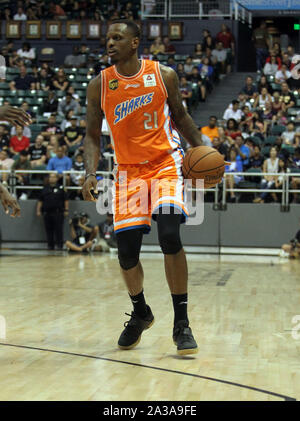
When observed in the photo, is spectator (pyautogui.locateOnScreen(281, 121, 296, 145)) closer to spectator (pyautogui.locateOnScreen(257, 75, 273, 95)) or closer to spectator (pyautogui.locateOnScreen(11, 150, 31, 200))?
spectator (pyautogui.locateOnScreen(257, 75, 273, 95))

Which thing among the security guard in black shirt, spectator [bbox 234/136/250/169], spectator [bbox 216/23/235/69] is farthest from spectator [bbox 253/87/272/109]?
the security guard in black shirt

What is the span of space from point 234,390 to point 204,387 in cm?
17

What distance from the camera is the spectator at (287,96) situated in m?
17.4

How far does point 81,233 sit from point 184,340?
417 inches

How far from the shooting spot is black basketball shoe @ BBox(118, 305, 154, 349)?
4.97 meters

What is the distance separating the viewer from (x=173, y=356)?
4703 millimetres

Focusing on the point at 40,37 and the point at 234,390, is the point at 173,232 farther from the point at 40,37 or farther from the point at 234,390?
the point at 40,37

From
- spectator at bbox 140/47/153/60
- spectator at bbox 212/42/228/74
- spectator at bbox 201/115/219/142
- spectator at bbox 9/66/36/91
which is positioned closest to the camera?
spectator at bbox 201/115/219/142

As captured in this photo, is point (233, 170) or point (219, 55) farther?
point (219, 55)

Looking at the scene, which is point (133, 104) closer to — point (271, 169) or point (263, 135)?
point (271, 169)

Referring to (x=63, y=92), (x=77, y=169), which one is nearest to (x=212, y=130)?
(x=77, y=169)

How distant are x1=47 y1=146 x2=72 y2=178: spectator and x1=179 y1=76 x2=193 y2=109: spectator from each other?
4257 mm

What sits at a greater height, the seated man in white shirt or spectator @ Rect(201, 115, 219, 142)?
the seated man in white shirt

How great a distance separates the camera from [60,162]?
15672 mm
